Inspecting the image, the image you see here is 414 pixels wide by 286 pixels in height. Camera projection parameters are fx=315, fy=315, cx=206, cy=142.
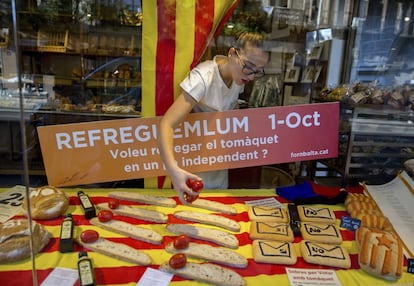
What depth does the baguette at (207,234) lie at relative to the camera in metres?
0.91

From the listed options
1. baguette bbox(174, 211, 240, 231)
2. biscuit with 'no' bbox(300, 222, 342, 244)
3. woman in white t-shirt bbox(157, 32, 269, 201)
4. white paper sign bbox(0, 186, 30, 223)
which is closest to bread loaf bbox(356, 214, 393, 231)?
biscuit with 'no' bbox(300, 222, 342, 244)

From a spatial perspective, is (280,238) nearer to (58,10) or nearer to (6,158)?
(6,158)

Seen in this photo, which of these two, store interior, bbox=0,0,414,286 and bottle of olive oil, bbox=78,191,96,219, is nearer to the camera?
store interior, bbox=0,0,414,286

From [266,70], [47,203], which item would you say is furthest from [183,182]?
[266,70]

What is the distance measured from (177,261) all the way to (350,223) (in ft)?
2.00

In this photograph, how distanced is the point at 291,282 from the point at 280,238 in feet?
0.58

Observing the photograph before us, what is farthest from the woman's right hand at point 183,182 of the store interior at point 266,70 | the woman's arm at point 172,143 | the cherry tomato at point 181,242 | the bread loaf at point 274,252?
the store interior at point 266,70

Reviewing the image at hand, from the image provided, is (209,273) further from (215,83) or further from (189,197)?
(215,83)

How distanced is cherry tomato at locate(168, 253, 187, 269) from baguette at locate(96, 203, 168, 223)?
0.23m

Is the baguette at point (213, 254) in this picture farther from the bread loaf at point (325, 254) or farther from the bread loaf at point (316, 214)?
the bread loaf at point (316, 214)

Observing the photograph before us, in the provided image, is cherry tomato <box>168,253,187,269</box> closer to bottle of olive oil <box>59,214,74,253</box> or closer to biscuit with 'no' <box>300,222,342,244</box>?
bottle of olive oil <box>59,214,74,253</box>

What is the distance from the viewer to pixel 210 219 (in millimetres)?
1028

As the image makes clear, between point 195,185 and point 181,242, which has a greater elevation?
point 195,185

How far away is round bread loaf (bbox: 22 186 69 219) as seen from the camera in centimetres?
100
